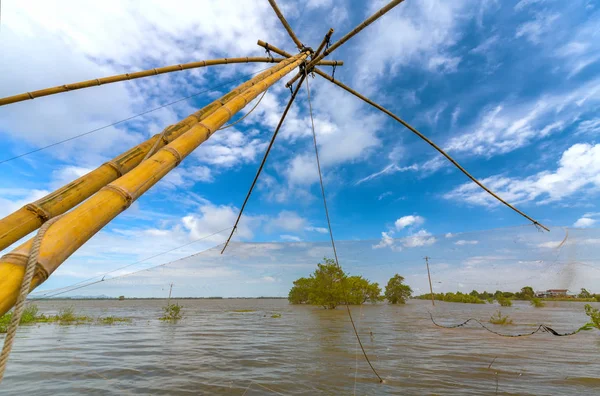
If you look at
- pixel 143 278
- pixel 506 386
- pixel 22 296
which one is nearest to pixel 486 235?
pixel 506 386

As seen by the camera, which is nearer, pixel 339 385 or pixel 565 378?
pixel 339 385

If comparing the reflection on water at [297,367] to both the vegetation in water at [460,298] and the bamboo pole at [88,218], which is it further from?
the vegetation in water at [460,298]

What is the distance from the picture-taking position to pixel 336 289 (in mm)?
34188

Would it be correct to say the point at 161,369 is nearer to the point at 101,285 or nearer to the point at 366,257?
the point at 101,285

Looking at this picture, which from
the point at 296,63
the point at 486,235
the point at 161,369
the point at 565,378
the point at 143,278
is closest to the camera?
the point at 296,63

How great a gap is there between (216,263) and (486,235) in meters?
15.5

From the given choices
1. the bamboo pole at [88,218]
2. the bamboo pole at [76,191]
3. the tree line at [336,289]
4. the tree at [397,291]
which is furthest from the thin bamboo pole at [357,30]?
the tree at [397,291]

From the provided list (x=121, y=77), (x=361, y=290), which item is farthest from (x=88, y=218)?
(x=361, y=290)

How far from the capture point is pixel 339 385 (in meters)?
5.55

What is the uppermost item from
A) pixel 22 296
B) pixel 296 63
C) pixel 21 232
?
pixel 296 63

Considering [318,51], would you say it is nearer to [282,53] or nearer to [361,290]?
[282,53]

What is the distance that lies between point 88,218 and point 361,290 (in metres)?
49.4

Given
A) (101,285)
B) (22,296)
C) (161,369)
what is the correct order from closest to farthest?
(22,296) → (161,369) → (101,285)

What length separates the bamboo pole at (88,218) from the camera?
1.27m
